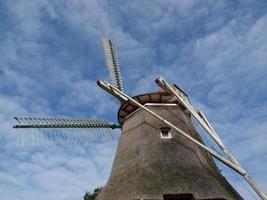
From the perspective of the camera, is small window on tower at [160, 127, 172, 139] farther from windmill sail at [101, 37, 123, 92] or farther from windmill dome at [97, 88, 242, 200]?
windmill sail at [101, 37, 123, 92]

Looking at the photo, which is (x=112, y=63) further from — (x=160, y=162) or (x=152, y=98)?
(x=160, y=162)

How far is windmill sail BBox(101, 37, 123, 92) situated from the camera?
17.0 m

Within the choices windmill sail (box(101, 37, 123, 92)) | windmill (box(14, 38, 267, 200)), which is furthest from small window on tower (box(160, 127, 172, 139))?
windmill sail (box(101, 37, 123, 92))

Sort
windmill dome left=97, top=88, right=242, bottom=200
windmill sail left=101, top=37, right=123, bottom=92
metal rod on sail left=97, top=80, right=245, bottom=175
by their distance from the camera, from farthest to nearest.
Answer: windmill sail left=101, top=37, right=123, bottom=92 → metal rod on sail left=97, top=80, right=245, bottom=175 → windmill dome left=97, top=88, right=242, bottom=200

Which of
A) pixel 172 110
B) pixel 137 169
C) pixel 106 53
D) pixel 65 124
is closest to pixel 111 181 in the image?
pixel 137 169

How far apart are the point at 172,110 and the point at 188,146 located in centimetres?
218

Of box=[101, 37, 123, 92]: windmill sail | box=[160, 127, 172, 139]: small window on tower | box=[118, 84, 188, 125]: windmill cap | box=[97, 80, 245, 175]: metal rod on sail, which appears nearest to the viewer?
box=[97, 80, 245, 175]: metal rod on sail

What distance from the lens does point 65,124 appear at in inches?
637

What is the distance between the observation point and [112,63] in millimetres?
17875

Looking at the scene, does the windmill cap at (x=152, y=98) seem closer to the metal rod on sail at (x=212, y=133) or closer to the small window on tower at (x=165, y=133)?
the metal rod on sail at (x=212, y=133)

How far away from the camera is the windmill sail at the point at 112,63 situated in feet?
55.8

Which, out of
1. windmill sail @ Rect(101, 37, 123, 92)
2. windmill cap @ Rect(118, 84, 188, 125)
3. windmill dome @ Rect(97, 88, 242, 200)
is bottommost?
windmill dome @ Rect(97, 88, 242, 200)

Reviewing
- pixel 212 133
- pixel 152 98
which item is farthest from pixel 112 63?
pixel 212 133

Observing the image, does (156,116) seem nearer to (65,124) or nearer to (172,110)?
(172,110)
